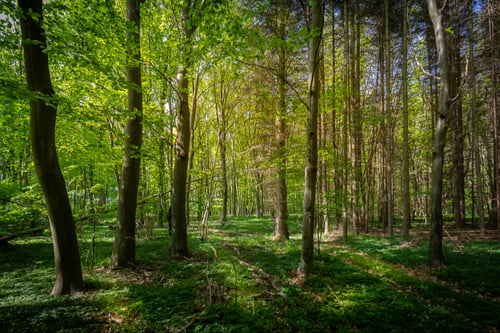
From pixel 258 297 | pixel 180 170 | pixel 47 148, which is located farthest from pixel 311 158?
pixel 47 148

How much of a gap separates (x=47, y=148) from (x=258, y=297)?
188 inches

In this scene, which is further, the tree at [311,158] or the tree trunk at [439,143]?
the tree trunk at [439,143]

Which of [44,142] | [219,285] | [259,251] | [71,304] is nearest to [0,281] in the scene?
[71,304]

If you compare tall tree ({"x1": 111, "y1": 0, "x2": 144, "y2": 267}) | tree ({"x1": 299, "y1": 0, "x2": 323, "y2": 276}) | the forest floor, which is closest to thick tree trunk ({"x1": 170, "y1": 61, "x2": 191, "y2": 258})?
the forest floor

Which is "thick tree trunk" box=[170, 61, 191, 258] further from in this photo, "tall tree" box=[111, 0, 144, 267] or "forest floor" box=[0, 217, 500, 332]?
"tall tree" box=[111, 0, 144, 267]

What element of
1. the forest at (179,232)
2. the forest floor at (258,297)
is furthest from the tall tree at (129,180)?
the forest floor at (258,297)

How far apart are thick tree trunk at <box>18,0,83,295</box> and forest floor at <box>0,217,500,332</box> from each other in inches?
22.5

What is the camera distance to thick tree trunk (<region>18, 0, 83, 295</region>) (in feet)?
11.2

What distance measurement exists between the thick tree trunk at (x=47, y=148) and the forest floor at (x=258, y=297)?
1.87 ft

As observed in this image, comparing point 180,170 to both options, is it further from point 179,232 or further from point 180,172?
point 179,232

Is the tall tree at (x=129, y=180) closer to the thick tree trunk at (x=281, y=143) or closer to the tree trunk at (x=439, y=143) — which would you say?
the thick tree trunk at (x=281, y=143)

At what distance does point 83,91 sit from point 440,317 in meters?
10.2

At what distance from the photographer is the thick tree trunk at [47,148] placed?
11.2 ft

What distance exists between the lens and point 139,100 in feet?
18.5
